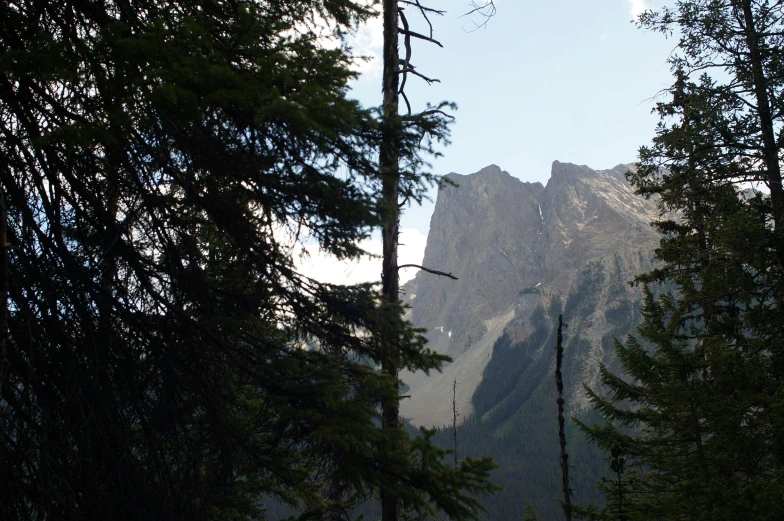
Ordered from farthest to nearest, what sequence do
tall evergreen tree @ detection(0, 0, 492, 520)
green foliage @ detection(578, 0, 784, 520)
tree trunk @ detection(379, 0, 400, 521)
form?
green foliage @ detection(578, 0, 784, 520)
tree trunk @ detection(379, 0, 400, 521)
tall evergreen tree @ detection(0, 0, 492, 520)

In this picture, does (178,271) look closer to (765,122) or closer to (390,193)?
(390,193)

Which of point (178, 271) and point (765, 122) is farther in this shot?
point (765, 122)

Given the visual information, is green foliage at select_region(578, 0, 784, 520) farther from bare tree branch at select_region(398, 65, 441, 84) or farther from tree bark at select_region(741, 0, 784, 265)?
bare tree branch at select_region(398, 65, 441, 84)

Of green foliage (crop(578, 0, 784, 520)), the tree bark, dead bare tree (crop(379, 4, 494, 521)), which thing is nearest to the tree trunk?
dead bare tree (crop(379, 4, 494, 521))

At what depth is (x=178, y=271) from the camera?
483cm

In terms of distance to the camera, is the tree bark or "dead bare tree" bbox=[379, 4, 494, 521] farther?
the tree bark

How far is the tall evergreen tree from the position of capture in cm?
378

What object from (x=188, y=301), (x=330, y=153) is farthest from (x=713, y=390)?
(x=188, y=301)

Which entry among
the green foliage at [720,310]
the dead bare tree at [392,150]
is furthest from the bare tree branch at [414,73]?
the green foliage at [720,310]

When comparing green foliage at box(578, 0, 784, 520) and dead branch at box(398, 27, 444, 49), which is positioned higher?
dead branch at box(398, 27, 444, 49)

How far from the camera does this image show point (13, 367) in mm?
4031

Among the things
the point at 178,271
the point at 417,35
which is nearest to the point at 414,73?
the point at 417,35

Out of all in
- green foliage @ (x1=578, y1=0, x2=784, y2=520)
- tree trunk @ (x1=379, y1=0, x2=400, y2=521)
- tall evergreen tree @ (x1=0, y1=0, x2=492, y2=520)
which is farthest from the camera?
green foliage @ (x1=578, y1=0, x2=784, y2=520)

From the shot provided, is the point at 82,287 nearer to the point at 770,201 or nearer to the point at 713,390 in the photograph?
the point at 713,390
